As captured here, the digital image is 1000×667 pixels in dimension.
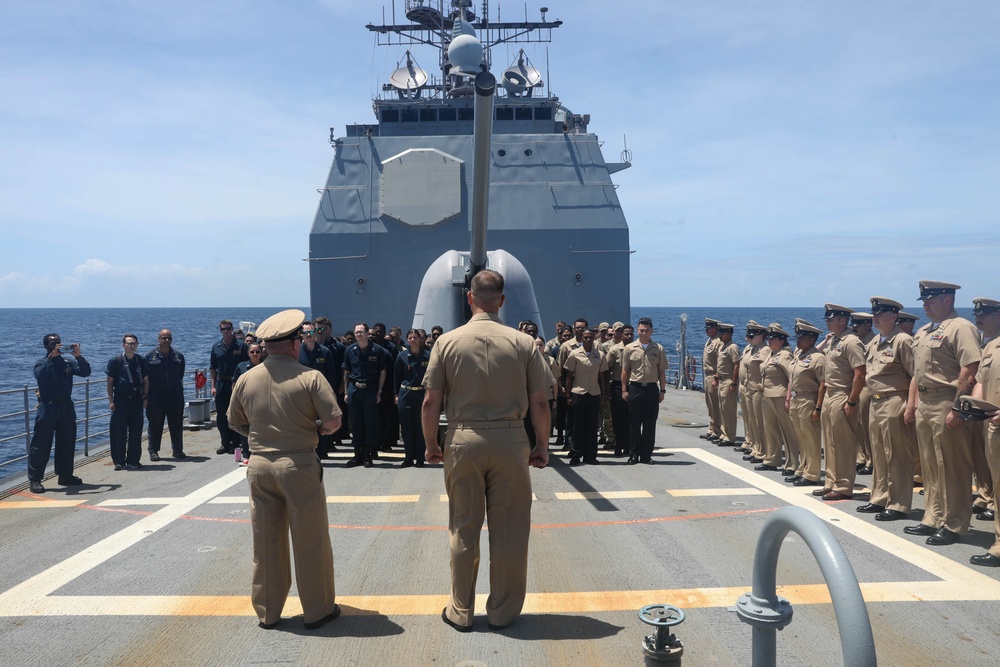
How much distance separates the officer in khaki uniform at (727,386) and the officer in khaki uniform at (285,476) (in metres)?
6.56

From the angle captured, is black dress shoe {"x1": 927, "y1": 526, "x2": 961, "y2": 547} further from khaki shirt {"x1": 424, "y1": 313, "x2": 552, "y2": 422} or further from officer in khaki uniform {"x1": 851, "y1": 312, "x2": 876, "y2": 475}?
khaki shirt {"x1": 424, "y1": 313, "x2": 552, "y2": 422}

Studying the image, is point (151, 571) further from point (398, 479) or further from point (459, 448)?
point (398, 479)

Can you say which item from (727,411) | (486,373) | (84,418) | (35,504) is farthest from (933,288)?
(84,418)

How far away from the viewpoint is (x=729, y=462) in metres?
8.29

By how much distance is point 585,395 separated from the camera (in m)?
8.39

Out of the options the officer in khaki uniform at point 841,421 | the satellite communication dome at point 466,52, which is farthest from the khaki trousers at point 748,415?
the satellite communication dome at point 466,52

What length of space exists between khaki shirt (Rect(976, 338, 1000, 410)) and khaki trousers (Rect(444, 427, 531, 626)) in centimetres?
307

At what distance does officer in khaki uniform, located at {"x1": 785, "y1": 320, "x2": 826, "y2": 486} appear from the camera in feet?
23.2

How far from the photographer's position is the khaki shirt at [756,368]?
27.5ft

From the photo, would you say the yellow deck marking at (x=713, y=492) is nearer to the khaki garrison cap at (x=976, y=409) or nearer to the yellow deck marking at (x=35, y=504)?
the khaki garrison cap at (x=976, y=409)

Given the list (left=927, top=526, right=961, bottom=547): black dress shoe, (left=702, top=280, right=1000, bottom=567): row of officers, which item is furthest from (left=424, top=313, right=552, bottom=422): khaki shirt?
(left=927, top=526, right=961, bottom=547): black dress shoe

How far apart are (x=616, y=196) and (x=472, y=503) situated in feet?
35.4

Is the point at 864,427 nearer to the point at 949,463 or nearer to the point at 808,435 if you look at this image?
the point at 808,435

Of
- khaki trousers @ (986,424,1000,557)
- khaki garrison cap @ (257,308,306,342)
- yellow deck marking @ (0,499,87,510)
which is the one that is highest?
khaki garrison cap @ (257,308,306,342)
